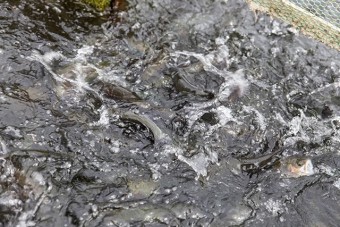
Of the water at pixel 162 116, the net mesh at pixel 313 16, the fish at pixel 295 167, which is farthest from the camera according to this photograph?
the net mesh at pixel 313 16

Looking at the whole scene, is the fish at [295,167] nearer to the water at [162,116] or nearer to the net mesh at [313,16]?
the water at [162,116]

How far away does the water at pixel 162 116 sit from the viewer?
4.71m

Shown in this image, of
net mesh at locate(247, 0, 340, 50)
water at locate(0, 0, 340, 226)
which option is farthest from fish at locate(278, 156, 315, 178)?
net mesh at locate(247, 0, 340, 50)

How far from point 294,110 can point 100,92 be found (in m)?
2.73

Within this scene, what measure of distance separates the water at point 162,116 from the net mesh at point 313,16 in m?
0.15

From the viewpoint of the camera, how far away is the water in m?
4.71

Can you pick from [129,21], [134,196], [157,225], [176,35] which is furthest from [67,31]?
[157,225]

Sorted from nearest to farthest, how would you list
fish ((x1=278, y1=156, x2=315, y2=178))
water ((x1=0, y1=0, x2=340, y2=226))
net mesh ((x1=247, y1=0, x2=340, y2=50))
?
water ((x1=0, y1=0, x2=340, y2=226)) → fish ((x1=278, y1=156, x2=315, y2=178)) → net mesh ((x1=247, y1=0, x2=340, y2=50))

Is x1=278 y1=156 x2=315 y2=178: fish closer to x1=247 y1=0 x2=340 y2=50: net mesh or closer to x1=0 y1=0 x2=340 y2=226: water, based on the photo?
x1=0 y1=0 x2=340 y2=226: water

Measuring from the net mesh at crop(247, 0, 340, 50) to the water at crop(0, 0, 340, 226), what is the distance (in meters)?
0.15

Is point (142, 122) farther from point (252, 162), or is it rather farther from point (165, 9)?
point (165, 9)

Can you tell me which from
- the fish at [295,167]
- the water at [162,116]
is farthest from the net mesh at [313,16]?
the fish at [295,167]

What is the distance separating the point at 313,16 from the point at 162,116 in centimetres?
313

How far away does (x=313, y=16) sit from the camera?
6820 millimetres
